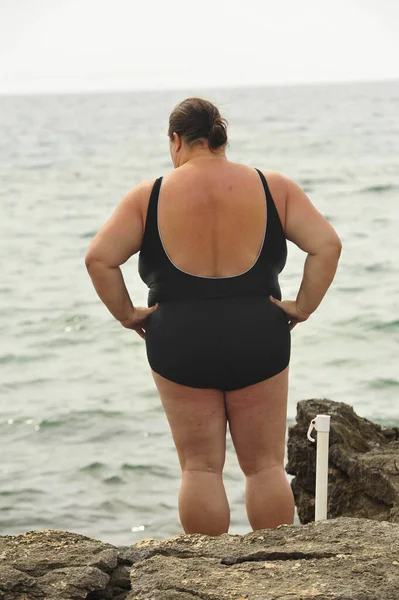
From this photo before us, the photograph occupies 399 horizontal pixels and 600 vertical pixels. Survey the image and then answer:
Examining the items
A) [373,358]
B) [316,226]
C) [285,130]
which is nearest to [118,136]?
[285,130]

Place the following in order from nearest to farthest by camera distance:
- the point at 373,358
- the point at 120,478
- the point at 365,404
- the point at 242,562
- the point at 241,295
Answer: the point at 242,562 → the point at 241,295 → the point at 120,478 → the point at 365,404 → the point at 373,358

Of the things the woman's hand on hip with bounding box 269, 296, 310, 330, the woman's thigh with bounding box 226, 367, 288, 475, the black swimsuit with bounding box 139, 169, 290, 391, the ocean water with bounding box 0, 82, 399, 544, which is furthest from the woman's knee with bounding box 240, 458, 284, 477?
the ocean water with bounding box 0, 82, 399, 544

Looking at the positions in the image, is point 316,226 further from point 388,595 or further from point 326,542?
point 388,595

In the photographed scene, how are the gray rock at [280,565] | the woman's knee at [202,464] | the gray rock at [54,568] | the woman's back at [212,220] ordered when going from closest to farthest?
A: the gray rock at [280,565], the gray rock at [54,568], the woman's back at [212,220], the woman's knee at [202,464]

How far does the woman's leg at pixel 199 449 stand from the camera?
3479 millimetres

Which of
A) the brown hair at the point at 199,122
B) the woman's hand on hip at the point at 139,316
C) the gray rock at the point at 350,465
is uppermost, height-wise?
the brown hair at the point at 199,122

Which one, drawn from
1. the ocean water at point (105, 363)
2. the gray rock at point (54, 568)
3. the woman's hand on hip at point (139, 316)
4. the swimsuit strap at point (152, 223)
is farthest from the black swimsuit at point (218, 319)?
the gray rock at point (54, 568)

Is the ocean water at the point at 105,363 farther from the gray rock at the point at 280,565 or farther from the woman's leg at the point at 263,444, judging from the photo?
the gray rock at the point at 280,565

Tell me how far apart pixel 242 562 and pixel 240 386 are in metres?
0.84

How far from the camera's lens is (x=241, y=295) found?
3.45 m

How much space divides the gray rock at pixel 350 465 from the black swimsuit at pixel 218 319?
0.91 m

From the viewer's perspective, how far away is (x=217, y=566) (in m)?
2.68

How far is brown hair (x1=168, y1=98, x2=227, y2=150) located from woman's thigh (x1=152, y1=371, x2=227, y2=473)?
80cm

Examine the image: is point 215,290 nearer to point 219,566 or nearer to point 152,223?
point 152,223
